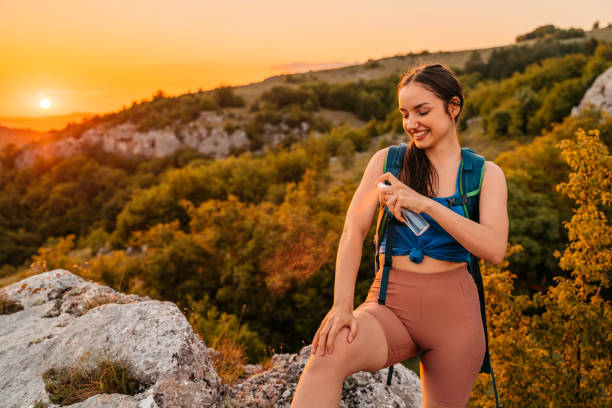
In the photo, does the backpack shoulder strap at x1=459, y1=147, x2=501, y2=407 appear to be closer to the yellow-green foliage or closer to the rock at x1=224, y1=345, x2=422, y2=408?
the rock at x1=224, y1=345, x2=422, y2=408

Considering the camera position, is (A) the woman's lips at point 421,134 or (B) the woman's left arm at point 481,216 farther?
(A) the woman's lips at point 421,134

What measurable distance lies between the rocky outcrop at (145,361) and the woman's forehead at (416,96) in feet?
7.48

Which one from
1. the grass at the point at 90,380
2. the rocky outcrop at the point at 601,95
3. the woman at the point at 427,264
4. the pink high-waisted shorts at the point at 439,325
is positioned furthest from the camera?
the rocky outcrop at the point at 601,95

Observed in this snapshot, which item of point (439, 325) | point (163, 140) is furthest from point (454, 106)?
point (163, 140)

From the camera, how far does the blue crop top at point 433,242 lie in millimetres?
2000

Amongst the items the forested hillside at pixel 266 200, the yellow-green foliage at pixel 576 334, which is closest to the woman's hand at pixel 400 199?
the forested hillside at pixel 266 200

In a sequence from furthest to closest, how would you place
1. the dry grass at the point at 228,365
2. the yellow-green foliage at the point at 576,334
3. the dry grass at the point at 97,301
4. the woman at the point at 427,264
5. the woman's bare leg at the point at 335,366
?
the yellow-green foliage at the point at 576,334, the dry grass at the point at 97,301, the dry grass at the point at 228,365, the woman at the point at 427,264, the woman's bare leg at the point at 335,366

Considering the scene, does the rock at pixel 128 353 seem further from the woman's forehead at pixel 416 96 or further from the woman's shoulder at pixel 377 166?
the woman's forehead at pixel 416 96

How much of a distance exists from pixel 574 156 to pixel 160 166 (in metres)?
79.1

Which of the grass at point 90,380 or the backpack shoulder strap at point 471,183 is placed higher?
the backpack shoulder strap at point 471,183

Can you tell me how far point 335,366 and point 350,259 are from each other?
0.51 m

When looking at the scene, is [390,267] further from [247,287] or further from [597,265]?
[247,287]

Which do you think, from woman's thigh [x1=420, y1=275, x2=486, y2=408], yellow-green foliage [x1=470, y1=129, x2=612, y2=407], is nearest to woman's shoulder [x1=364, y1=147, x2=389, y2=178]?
woman's thigh [x1=420, y1=275, x2=486, y2=408]

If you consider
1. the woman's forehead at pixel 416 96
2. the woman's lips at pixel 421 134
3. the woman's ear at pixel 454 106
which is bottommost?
the woman's lips at pixel 421 134
